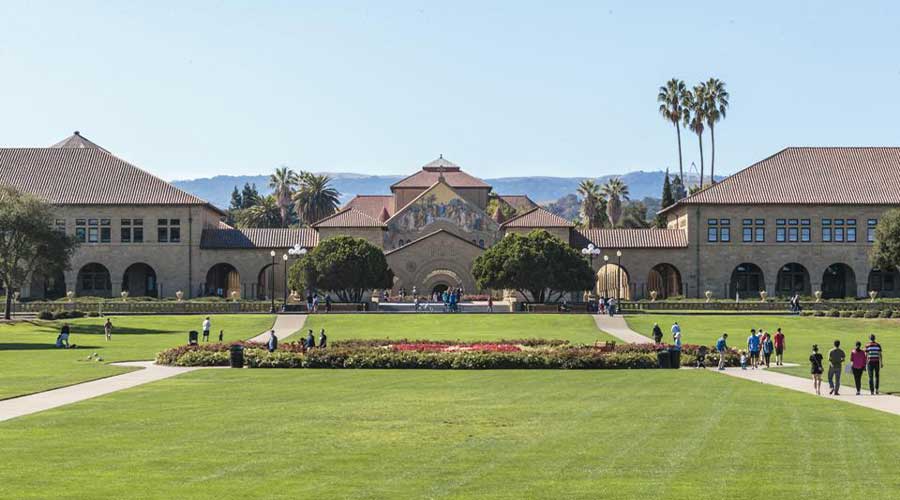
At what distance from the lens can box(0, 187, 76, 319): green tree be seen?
67.2 metres

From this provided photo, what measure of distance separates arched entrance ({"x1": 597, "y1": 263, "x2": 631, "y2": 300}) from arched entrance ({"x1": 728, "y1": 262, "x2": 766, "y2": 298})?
294 inches

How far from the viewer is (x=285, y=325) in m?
64.2

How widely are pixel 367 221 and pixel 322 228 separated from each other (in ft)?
11.3

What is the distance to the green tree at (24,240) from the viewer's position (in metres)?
67.2

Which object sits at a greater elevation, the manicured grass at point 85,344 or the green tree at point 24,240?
the green tree at point 24,240

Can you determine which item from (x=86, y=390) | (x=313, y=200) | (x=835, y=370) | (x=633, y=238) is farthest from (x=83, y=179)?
(x=835, y=370)

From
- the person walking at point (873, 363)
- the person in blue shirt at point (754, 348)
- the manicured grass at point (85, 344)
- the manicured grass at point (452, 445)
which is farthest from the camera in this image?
the person in blue shirt at point (754, 348)

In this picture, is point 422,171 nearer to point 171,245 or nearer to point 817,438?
point 171,245

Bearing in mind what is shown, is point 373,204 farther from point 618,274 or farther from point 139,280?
point 618,274

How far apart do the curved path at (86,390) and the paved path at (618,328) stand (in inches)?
861

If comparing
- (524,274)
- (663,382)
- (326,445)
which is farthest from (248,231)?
(326,445)

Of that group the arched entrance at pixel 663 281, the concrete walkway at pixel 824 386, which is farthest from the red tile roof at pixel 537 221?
the concrete walkway at pixel 824 386

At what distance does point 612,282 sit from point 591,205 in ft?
116

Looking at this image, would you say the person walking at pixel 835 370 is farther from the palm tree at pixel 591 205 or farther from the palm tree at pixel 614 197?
the palm tree at pixel 614 197
